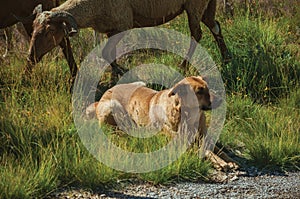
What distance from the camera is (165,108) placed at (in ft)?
24.0

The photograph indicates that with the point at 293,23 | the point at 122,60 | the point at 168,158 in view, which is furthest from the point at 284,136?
the point at 293,23

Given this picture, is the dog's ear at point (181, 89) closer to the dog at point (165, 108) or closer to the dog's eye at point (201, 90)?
the dog at point (165, 108)

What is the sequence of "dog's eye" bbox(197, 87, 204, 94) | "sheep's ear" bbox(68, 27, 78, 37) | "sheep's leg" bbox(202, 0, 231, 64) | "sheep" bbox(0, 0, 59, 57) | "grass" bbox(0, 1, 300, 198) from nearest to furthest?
"grass" bbox(0, 1, 300, 198), "dog's eye" bbox(197, 87, 204, 94), "sheep's ear" bbox(68, 27, 78, 37), "sheep" bbox(0, 0, 59, 57), "sheep's leg" bbox(202, 0, 231, 64)

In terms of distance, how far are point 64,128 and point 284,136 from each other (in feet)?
7.95

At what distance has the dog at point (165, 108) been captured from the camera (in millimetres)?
6965

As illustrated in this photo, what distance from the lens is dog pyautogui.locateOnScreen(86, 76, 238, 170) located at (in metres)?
6.96

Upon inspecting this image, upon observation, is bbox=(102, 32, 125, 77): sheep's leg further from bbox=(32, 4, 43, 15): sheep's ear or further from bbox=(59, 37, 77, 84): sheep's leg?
bbox=(32, 4, 43, 15): sheep's ear

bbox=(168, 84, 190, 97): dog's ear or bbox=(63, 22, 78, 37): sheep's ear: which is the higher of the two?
bbox=(63, 22, 78, 37): sheep's ear

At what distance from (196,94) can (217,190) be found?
1.02 meters

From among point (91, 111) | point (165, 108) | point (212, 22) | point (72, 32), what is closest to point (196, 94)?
point (165, 108)

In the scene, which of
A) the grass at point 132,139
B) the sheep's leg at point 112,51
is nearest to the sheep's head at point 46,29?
the grass at point 132,139

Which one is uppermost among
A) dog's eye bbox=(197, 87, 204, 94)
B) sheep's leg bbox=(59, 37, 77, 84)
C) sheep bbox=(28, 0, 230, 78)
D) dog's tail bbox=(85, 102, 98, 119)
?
sheep bbox=(28, 0, 230, 78)

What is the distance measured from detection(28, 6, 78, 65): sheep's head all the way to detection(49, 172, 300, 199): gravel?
10.3 ft

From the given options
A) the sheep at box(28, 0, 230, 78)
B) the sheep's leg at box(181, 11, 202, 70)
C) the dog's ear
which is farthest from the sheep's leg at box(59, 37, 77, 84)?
the dog's ear
